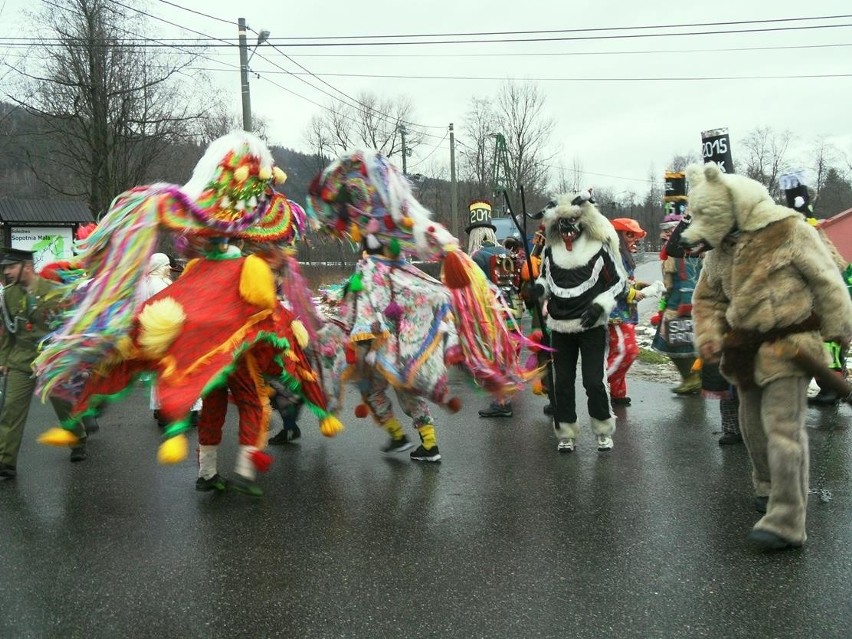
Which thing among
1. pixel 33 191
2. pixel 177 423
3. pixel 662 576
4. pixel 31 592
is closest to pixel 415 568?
pixel 662 576

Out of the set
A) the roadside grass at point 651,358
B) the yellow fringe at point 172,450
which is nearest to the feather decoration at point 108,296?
the yellow fringe at point 172,450

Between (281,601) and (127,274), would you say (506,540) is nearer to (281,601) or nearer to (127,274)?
(281,601)

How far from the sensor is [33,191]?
24781 millimetres

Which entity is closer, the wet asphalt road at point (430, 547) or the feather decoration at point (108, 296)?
the wet asphalt road at point (430, 547)

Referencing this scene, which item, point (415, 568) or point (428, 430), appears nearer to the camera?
point (415, 568)

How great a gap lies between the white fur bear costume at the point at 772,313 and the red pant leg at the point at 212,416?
9.06 feet

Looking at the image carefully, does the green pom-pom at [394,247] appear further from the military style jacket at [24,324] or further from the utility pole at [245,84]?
the utility pole at [245,84]

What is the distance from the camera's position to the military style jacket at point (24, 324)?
5281 mm

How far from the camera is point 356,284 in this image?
5074mm

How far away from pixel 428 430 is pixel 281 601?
84.8 inches

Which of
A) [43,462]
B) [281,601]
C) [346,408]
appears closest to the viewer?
[281,601]

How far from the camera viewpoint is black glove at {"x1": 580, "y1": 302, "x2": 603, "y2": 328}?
5.05 metres

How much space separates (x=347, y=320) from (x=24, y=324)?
90.4 inches

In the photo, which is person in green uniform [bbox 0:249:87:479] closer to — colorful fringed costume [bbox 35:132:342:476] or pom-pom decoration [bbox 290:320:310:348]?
colorful fringed costume [bbox 35:132:342:476]
